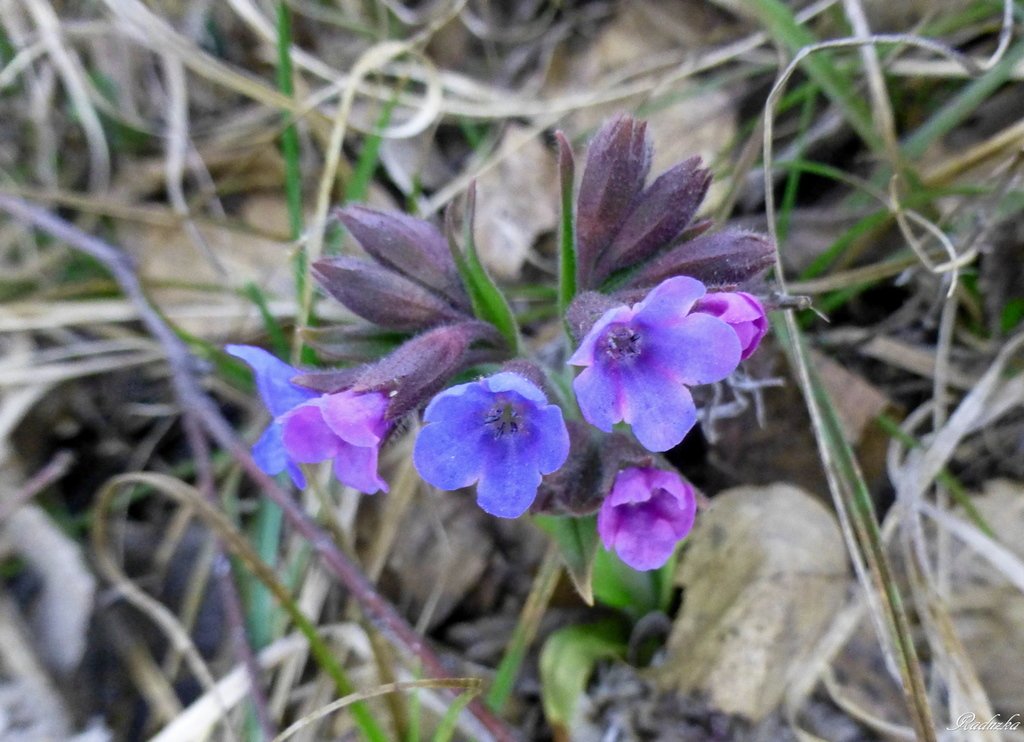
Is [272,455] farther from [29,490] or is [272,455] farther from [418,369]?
[29,490]

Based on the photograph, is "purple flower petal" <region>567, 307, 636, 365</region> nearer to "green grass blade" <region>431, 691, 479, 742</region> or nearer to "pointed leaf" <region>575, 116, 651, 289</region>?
"pointed leaf" <region>575, 116, 651, 289</region>

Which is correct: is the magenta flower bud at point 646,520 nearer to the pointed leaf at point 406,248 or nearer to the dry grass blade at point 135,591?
the pointed leaf at point 406,248

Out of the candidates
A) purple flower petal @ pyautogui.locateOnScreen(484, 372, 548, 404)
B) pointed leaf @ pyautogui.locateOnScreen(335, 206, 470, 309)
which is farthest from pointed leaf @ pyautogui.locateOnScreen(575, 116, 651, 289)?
purple flower petal @ pyautogui.locateOnScreen(484, 372, 548, 404)

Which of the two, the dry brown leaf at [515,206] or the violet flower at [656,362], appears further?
the dry brown leaf at [515,206]

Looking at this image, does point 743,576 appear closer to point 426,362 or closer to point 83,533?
point 426,362

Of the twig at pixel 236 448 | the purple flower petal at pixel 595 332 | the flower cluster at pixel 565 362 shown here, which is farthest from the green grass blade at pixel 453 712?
the purple flower petal at pixel 595 332
